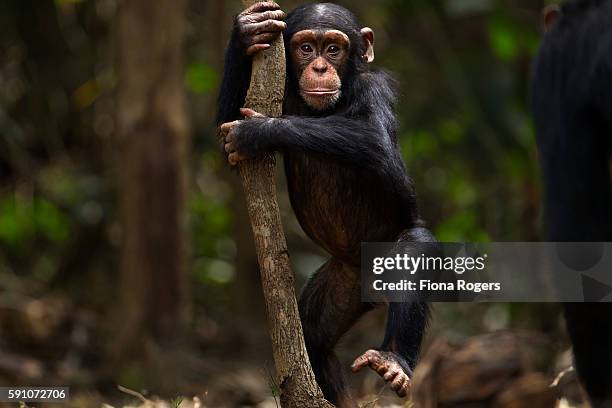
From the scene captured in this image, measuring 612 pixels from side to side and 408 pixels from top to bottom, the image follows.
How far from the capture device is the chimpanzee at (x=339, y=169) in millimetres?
4152

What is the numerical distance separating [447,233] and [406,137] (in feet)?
4.71

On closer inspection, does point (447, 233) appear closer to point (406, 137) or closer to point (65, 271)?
point (406, 137)

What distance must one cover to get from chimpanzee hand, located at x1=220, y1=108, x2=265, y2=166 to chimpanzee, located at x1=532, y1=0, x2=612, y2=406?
1470 millimetres

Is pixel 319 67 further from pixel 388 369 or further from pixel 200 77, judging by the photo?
pixel 200 77

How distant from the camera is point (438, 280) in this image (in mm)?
4359

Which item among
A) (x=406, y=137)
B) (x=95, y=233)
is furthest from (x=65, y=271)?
(x=406, y=137)

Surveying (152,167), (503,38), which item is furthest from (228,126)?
(503,38)

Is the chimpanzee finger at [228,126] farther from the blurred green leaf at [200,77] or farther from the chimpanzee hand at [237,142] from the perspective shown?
Answer: the blurred green leaf at [200,77]

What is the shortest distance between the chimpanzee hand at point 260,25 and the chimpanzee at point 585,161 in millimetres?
1445

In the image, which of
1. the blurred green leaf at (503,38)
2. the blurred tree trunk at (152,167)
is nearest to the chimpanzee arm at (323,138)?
the blurred tree trunk at (152,167)

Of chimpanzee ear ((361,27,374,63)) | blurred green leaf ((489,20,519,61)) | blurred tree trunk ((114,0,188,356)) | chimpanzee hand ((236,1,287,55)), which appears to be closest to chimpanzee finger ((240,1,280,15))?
chimpanzee hand ((236,1,287,55))

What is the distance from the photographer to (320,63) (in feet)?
14.5

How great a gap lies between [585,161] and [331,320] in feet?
4.62

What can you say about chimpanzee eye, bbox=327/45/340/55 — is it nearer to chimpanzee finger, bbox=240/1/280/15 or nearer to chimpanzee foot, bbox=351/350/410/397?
chimpanzee finger, bbox=240/1/280/15
